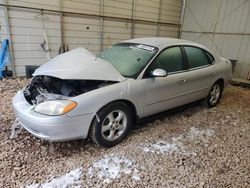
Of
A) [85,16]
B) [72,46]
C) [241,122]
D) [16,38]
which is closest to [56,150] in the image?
[241,122]

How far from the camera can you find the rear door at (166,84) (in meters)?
2.87

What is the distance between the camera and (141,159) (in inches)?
98.1

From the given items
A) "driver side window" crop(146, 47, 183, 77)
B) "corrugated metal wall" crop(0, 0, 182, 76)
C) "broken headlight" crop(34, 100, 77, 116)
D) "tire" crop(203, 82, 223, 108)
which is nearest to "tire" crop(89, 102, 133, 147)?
"broken headlight" crop(34, 100, 77, 116)

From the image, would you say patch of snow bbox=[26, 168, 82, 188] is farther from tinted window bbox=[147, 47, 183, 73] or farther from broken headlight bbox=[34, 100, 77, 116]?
tinted window bbox=[147, 47, 183, 73]

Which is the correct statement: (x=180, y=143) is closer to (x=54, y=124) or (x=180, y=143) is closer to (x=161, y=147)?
(x=161, y=147)

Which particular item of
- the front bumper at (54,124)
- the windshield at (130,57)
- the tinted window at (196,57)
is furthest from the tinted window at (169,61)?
the front bumper at (54,124)

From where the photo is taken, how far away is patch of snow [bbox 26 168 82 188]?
79.3 inches

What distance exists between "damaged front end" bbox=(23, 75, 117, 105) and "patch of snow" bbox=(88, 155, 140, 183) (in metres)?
0.87

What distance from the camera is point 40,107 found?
2.23 m

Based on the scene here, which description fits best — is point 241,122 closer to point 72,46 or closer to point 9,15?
point 72,46

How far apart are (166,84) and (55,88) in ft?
5.23

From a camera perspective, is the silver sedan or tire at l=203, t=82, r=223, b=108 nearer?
the silver sedan

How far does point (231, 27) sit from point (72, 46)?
6001mm

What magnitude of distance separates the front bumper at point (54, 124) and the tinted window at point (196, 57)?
2121mm
